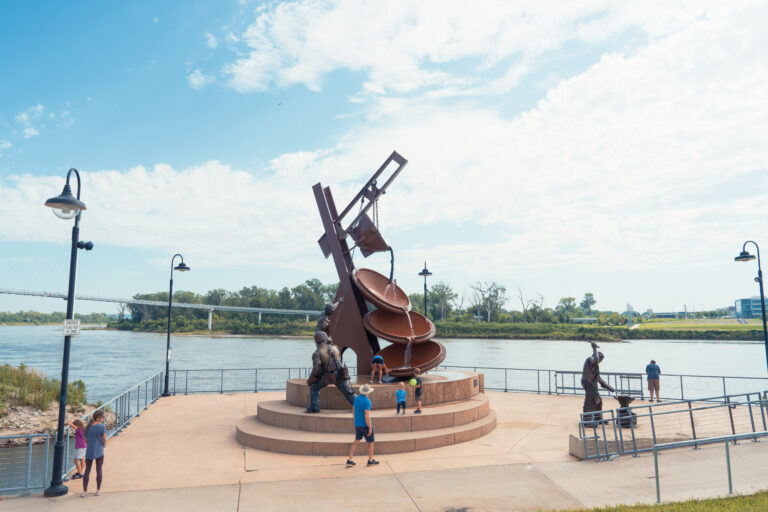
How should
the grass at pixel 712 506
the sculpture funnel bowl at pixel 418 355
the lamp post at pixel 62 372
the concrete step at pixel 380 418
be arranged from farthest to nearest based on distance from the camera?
the sculpture funnel bowl at pixel 418 355, the concrete step at pixel 380 418, the lamp post at pixel 62 372, the grass at pixel 712 506

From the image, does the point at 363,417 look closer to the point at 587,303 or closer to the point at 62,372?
the point at 62,372

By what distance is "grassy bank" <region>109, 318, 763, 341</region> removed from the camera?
3282 inches

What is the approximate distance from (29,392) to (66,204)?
1664cm

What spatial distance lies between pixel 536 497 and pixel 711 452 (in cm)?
413

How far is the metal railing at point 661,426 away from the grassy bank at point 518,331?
70.6m

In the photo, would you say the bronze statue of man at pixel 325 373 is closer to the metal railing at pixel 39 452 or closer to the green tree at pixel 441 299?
the metal railing at pixel 39 452

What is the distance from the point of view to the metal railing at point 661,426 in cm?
947

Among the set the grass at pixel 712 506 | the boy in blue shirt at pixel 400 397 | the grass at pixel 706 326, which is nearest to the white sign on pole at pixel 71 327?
the boy in blue shirt at pixel 400 397

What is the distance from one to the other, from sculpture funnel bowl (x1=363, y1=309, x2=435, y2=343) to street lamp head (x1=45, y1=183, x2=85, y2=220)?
777 centimetres

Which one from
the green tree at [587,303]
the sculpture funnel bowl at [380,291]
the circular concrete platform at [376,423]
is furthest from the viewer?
the green tree at [587,303]

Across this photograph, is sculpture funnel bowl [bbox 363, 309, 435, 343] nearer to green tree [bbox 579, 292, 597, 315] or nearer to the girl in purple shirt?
the girl in purple shirt

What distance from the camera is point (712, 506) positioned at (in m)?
6.52

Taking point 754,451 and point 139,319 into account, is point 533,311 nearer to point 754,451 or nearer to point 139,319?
point 139,319

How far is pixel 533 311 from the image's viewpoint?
106375 millimetres
